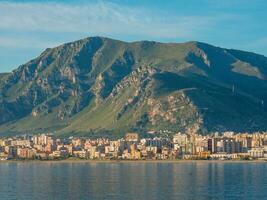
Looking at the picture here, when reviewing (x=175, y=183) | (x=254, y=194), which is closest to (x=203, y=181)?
(x=175, y=183)

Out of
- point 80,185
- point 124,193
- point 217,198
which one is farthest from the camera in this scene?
point 80,185

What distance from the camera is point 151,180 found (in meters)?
160

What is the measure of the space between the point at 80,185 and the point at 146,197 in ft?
97.7

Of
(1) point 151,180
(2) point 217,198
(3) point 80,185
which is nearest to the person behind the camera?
(2) point 217,198

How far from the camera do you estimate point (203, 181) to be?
155625mm

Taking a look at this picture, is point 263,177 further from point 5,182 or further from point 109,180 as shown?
point 5,182

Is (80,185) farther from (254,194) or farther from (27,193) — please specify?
(254,194)

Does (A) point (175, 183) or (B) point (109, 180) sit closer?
(A) point (175, 183)

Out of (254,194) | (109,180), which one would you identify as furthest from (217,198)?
(109,180)

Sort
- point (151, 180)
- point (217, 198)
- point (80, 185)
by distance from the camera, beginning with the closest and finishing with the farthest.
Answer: point (217, 198) → point (80, 185) → point (151, 180)

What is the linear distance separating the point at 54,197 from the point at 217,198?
26.1 meters

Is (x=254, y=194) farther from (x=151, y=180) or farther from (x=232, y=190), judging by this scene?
(x=151, y=180)

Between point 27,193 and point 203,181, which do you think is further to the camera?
point 203,181

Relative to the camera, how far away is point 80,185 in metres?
148
